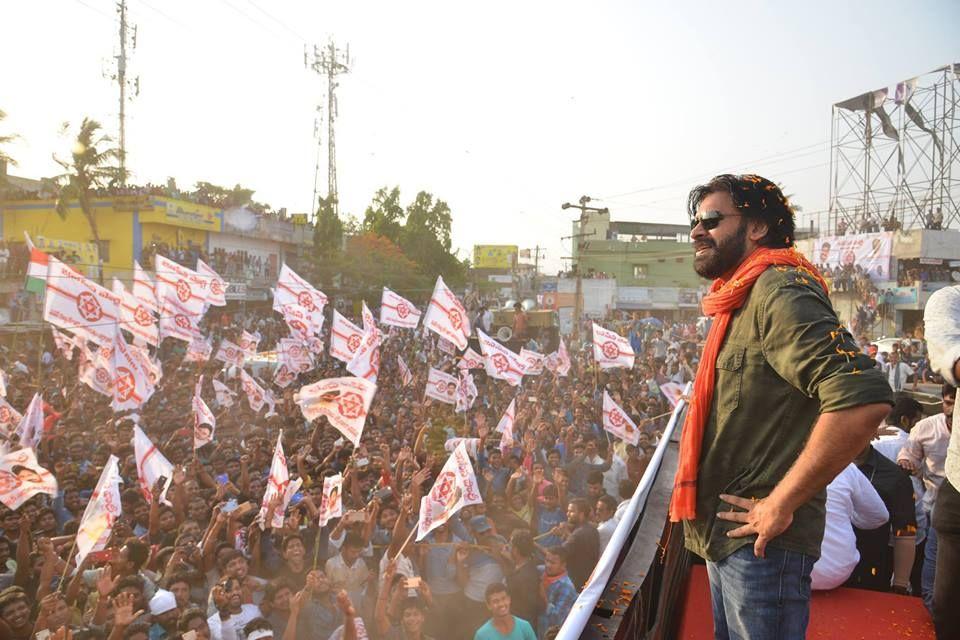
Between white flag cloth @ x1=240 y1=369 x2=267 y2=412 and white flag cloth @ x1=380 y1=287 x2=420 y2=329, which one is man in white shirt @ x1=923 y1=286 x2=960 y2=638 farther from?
white flag cloth @ x1=380 y1=287 x2=420 y2=329

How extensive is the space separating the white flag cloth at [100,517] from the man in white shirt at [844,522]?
553 centimetres

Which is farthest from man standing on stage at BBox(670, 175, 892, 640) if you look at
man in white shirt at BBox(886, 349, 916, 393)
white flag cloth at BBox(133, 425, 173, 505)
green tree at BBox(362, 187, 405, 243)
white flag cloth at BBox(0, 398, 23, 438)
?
green tree at BBox(362, 187, 405, 243)

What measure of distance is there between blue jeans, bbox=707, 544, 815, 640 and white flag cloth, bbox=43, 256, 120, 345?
32.9 feet

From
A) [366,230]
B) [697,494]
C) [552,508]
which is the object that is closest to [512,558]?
[552,508]

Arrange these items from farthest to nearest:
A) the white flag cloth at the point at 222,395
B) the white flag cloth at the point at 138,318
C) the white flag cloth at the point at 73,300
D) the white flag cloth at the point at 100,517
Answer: the white flag cloth at the point at 222,395, the white flag cloth at the point at 138,318, the white flag cloth at the point at 73,300, the white flag cloth at the point at 100,517

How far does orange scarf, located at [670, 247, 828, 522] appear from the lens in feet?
5.19

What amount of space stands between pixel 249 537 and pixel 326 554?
0.79 metres

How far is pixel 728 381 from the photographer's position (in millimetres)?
1572

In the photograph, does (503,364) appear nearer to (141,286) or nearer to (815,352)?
(141,286)

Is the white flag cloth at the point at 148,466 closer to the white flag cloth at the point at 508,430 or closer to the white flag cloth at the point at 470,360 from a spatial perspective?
the white flag cloth at the point at 508,430

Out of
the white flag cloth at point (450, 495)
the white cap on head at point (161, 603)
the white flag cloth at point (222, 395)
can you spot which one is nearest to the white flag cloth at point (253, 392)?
the white flag cloth at point (222, 395)

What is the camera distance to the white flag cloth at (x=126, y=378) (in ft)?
32.6

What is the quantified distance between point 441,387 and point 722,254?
1052 centimetres

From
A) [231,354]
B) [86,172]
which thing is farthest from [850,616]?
[86,172]
